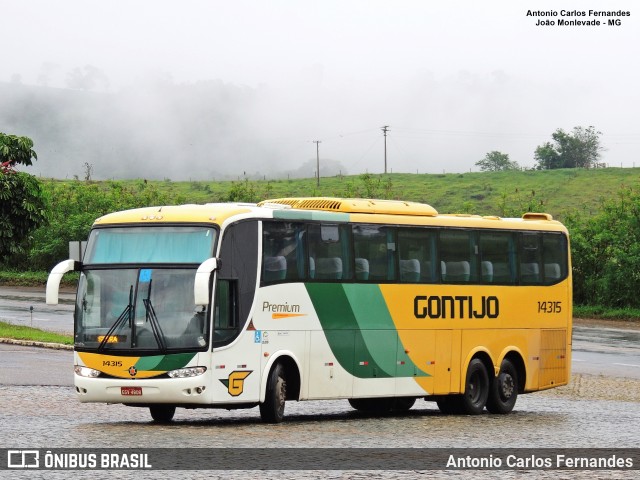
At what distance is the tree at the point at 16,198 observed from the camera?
44938 millimetres

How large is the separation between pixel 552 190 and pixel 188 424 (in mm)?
105335

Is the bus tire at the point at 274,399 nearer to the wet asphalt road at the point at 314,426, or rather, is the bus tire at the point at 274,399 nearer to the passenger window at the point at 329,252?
the wet asphalt road at the point at 314,426

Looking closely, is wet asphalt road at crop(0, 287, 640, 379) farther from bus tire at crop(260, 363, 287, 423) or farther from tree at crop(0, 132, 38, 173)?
bus tire at crop(260, 363, 287, 423)

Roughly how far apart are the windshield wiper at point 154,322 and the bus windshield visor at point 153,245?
0.63m

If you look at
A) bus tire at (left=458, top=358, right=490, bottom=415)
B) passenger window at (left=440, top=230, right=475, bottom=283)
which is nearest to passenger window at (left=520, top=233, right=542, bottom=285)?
passenger window at (left=440, top=230, right=475, bottom=283)

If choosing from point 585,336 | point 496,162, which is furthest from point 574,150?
point 585,336

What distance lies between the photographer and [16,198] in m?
45.3

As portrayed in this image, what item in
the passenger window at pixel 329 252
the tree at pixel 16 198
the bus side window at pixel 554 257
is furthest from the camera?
the tree at pixel 16 198

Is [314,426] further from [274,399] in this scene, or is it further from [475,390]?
[475,390]

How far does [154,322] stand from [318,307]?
3213 mm

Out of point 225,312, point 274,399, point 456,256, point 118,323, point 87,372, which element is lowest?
point 274,399

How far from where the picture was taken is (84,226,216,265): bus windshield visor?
59.1ft

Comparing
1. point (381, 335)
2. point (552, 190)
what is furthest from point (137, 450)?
point (552, 190)

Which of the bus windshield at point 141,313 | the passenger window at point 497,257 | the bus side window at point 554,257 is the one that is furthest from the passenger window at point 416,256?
the bus windshield at point 141,313
